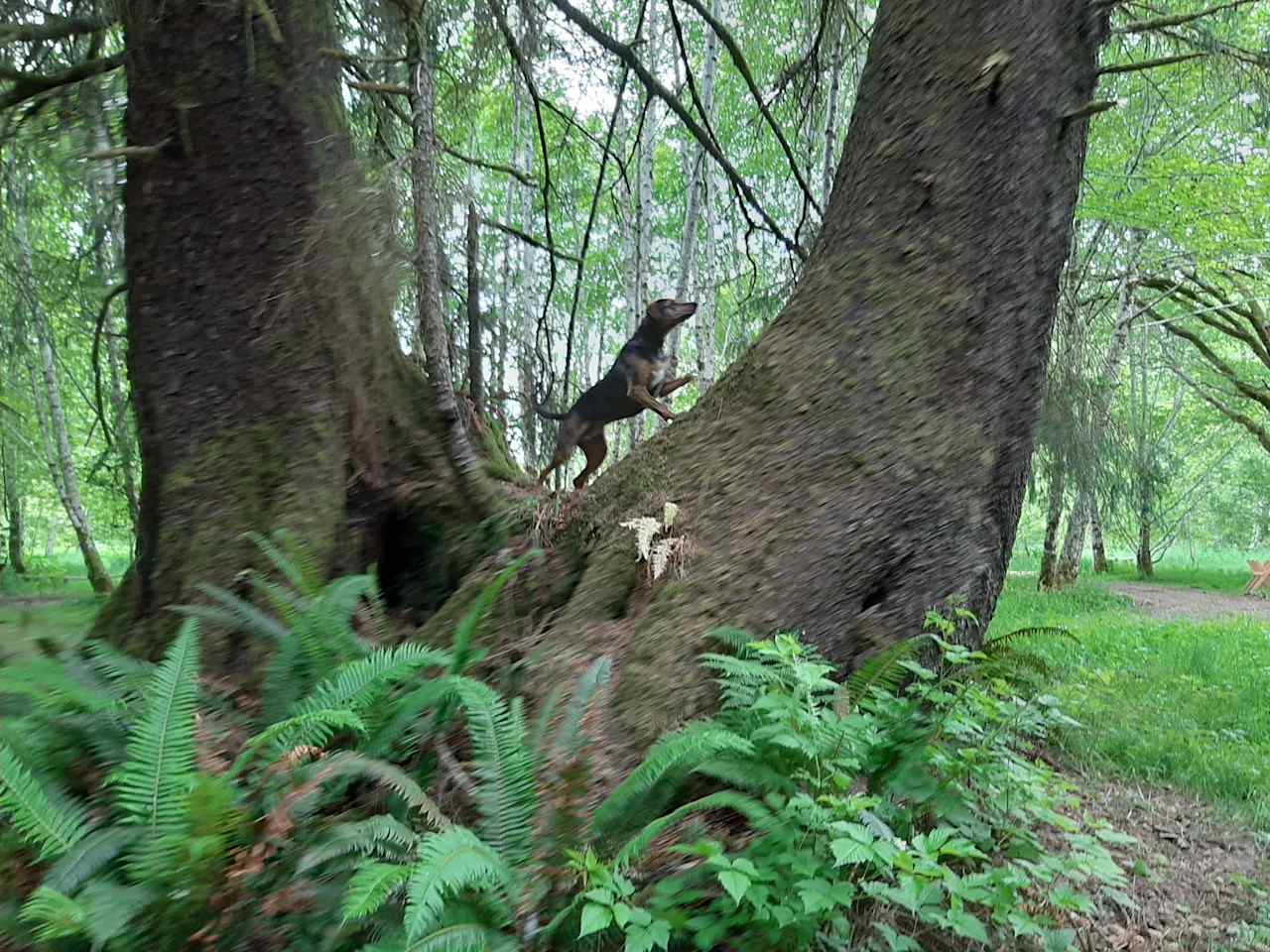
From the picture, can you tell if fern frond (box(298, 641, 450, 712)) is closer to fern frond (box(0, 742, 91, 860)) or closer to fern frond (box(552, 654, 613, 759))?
fern frond (box(552, 654, 613, 759))

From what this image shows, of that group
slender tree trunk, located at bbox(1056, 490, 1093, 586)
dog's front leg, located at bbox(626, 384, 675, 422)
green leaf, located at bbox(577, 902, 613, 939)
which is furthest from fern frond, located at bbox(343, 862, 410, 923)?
slender tree trunk, located at bbox(1056, 490, 1093, 586)

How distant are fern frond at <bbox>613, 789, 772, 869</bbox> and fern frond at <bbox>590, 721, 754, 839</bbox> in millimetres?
64

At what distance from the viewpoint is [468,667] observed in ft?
8.59

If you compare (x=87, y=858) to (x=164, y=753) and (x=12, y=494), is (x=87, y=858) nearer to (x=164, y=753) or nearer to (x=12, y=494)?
(x=164, y=753)

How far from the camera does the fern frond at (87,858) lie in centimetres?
165

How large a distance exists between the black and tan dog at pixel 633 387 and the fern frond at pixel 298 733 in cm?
264

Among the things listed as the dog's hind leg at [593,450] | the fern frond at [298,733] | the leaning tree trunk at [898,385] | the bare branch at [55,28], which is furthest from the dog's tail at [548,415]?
the fern frond at [298,733]

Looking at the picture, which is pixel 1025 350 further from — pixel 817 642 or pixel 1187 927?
pixel 1187 927

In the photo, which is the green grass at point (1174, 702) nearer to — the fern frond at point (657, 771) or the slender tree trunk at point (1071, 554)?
the fern frond at point (657, 771)

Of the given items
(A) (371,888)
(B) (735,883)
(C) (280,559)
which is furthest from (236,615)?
(B) (735,883)

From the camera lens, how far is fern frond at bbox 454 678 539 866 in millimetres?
1870

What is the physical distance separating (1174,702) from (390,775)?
483 cm

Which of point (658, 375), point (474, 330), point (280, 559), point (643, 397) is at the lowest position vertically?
point (280, 559)

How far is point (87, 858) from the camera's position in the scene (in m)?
1.71
